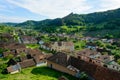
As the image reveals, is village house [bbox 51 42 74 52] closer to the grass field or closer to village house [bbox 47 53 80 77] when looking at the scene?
village house [bbox 47 53 80 77]

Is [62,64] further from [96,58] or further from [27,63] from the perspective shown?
[96,58]

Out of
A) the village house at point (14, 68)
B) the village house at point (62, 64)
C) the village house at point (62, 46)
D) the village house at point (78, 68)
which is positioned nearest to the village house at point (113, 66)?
the village house at point (78, 68)

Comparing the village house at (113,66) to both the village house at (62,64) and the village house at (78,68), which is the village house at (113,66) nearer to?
the village house at (78,68)

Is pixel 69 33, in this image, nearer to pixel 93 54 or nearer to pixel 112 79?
pixel 93 54

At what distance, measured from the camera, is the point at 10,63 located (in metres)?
56.6

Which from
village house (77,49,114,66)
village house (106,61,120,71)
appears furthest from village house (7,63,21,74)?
village house (106,61,120,71)

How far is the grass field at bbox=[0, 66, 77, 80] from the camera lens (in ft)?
149

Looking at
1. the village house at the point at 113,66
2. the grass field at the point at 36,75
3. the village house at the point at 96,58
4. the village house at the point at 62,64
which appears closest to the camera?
the grass field at the point at 36,75

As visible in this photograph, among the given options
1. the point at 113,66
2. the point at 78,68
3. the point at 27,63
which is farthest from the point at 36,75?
the point at 113,66

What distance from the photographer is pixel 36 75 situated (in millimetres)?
47281

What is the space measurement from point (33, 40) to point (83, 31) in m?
81.2

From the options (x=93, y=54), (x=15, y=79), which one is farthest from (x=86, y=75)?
(x=93, y=54)

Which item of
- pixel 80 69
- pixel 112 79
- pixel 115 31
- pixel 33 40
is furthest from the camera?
pixel 115 31

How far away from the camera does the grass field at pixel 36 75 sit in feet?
149
